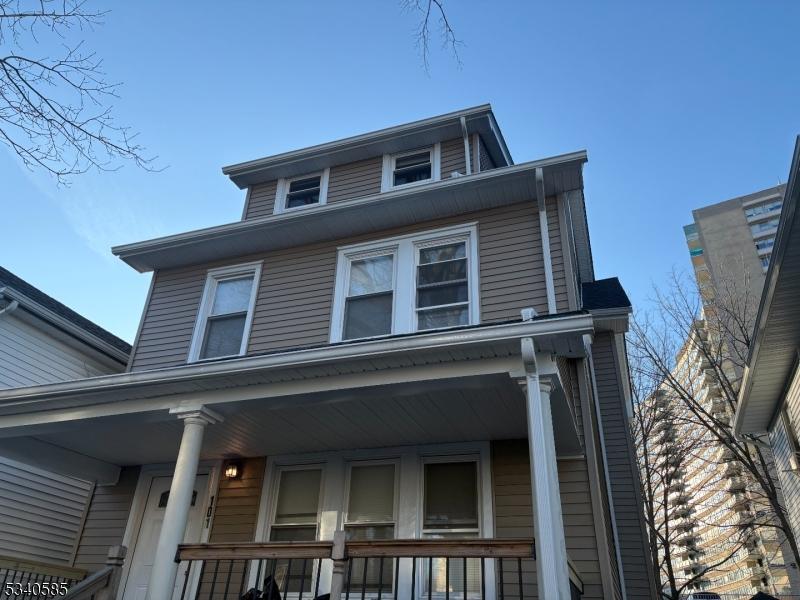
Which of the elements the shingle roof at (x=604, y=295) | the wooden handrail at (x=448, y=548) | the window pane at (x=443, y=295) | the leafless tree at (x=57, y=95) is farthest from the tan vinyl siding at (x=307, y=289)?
the leafless tree at (x=57, y=95)

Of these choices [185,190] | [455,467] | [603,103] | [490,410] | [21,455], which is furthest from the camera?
[603,103]

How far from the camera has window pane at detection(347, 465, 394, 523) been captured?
6098 mm

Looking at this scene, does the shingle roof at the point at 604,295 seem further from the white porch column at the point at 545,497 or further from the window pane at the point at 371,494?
the white porch column at the point at 545,497

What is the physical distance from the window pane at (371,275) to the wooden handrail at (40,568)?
14.3 feet

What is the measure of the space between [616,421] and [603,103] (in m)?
6.26

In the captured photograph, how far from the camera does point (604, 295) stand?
8734 mm

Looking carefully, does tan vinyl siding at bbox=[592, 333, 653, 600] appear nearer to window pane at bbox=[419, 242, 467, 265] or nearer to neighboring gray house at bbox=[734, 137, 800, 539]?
neighboring gray house at bbox=[734, 137, 800, 539]

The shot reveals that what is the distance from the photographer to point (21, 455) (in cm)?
657

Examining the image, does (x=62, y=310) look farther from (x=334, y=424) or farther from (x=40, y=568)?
(x=334, y=424)

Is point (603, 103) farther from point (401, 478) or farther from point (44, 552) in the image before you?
point (44, 552)

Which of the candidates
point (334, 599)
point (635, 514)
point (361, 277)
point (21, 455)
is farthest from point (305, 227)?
point (635, 514)

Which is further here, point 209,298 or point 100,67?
point 209,298

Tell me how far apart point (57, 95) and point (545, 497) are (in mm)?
4454

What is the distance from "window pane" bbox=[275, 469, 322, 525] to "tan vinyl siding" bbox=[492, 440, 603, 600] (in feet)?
6.85
